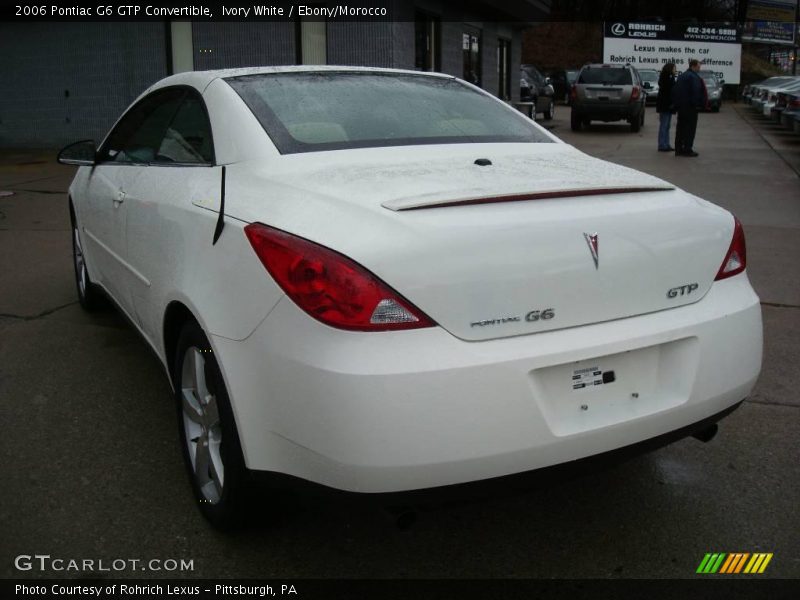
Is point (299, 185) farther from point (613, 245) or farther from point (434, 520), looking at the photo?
point (434, 520)

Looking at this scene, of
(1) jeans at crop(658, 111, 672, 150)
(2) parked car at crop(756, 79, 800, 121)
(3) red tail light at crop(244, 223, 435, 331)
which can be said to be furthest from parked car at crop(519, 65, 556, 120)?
(3) red tail light at crop(244, 223, 435, 331)

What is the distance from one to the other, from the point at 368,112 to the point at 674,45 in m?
41.9

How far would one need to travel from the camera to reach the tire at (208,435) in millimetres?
2400

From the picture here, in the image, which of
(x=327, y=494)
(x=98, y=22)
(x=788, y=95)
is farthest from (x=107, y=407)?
(x=788, y=95)

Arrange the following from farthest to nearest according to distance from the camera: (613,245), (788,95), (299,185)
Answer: (788,95)
(299,185)
(613,245)

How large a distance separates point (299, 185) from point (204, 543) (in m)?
1.21

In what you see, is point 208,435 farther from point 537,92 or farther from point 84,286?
point 537,92

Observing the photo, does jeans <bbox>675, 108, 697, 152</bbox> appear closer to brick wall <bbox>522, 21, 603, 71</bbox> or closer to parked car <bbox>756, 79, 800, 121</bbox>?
parked car <bbox>756, 79, 800, 121</bbox>

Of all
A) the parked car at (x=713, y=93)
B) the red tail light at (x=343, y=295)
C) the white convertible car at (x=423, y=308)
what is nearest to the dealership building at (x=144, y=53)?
the white convertible car at (x=423, y=308)

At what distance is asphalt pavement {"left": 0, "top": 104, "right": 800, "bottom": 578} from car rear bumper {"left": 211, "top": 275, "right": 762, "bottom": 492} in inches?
5.9

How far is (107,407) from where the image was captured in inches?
149

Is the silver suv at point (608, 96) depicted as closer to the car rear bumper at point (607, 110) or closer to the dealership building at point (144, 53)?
the car rear bumper at point (607, 110)

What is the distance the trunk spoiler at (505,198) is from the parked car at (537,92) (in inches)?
878

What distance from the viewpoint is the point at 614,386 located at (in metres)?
2.28
